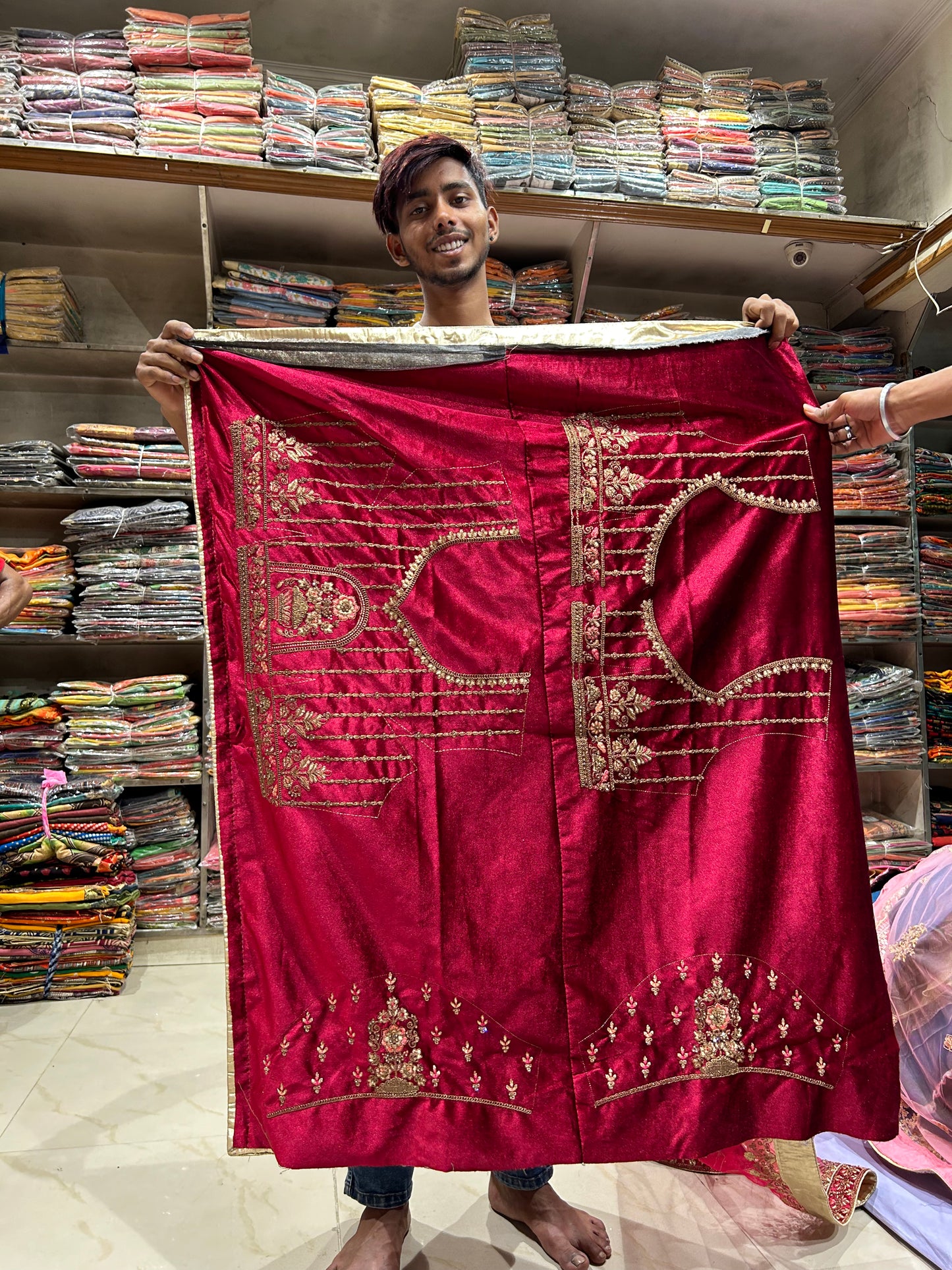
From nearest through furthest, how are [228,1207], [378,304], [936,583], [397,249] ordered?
[228,1207] → [397,249] → [378,304] → [936,583]

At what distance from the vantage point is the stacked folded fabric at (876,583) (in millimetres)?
3545

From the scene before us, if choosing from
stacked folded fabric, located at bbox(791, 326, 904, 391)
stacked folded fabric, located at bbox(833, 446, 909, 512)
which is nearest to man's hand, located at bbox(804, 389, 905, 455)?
stacked folded fabric, located at bbox(833, 446, 909, 512)

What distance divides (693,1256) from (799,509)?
1.33m

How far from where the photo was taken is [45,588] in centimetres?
311

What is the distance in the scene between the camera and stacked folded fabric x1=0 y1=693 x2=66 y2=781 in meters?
3.03

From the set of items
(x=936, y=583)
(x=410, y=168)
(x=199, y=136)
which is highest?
(x=199, y=136)

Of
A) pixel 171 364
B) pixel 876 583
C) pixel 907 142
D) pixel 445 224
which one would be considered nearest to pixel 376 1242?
pixel 171 364

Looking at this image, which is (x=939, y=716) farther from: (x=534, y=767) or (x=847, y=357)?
(x=534, y=767)

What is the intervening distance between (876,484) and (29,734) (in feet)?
11.5

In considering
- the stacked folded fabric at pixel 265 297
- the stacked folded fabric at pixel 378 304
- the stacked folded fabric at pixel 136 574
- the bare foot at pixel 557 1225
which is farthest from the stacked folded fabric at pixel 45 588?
the bare foot at pixel 557 1225

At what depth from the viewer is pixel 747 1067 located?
52.6 inches

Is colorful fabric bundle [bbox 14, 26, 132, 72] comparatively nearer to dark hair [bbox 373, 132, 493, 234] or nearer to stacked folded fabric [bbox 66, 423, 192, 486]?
stacked folded fabric [bbox 66, 423, 192, 486]

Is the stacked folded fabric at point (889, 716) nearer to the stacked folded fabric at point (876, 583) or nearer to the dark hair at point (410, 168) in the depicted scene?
the stacked folded fabric at point (876, 583)

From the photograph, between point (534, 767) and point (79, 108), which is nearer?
point (534, 767)
